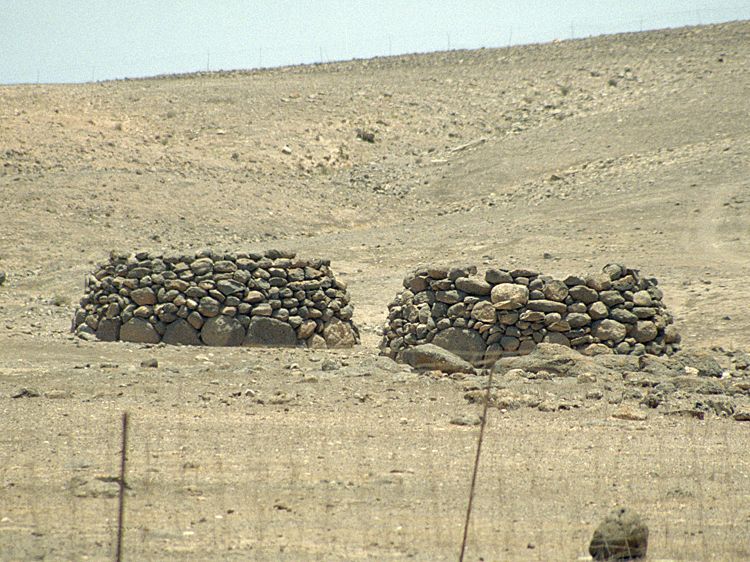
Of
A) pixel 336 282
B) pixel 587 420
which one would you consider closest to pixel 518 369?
pixel 587 420

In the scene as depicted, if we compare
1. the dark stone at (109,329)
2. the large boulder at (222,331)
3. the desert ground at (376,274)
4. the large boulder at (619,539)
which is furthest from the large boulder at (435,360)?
the large boulder at (619,539)

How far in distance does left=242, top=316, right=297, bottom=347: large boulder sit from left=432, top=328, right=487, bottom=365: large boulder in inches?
88.7

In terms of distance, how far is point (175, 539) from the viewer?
6477mm

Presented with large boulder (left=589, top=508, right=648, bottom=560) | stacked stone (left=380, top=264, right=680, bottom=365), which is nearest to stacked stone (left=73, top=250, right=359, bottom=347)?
stacked stone (left=380, top=264, right=680, bottom=365)

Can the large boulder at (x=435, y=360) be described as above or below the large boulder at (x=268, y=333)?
below

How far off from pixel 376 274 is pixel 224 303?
9.84m

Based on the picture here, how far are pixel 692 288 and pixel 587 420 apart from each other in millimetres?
11123

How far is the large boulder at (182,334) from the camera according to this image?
1498 cm

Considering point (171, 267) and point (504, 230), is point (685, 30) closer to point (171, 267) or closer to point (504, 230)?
point (504, 230)

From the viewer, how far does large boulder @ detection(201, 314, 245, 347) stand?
14.9 m

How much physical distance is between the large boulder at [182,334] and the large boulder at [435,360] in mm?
3320

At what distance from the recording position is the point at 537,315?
525 inches

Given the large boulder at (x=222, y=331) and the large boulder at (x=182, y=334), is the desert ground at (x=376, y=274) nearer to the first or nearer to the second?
the large boulder at (x=222, y=331)

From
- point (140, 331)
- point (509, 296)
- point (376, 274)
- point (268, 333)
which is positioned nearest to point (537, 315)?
point (509, 296)
